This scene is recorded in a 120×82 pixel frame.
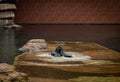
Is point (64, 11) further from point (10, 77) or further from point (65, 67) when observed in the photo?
point (10, 77)

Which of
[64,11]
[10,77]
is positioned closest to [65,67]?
[10,77]

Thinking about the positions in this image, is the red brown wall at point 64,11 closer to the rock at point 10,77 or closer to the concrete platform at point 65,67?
the concrete platform at point 65,67

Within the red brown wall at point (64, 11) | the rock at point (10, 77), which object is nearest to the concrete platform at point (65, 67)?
the rock at point (10, 77)

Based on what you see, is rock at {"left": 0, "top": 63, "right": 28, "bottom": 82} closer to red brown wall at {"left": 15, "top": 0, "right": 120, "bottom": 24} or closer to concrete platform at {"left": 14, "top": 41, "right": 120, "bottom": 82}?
concrete platform at {"left": 14, "top": 41, "right": 120, "bottom": 82}

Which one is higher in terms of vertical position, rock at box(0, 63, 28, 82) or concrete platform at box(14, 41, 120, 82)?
rock at box(0, 63, 28, 82)

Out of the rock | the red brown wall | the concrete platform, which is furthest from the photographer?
the red brown wall

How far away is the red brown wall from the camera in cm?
3288

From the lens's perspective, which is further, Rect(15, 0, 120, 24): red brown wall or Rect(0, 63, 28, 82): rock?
Rect(15, 0, 120, 24): red brown wall

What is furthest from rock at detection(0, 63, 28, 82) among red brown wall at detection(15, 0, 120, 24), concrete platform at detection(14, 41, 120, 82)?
red brown wall at detection(15, 0, 120, 24)

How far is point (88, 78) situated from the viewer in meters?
7.62

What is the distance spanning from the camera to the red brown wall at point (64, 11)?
32.9 m

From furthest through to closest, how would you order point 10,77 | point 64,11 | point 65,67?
point 64,11, point 65,67, point 10,77

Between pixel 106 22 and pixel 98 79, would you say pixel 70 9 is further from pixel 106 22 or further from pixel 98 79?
pixel 98 79

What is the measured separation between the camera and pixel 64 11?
32.9m
